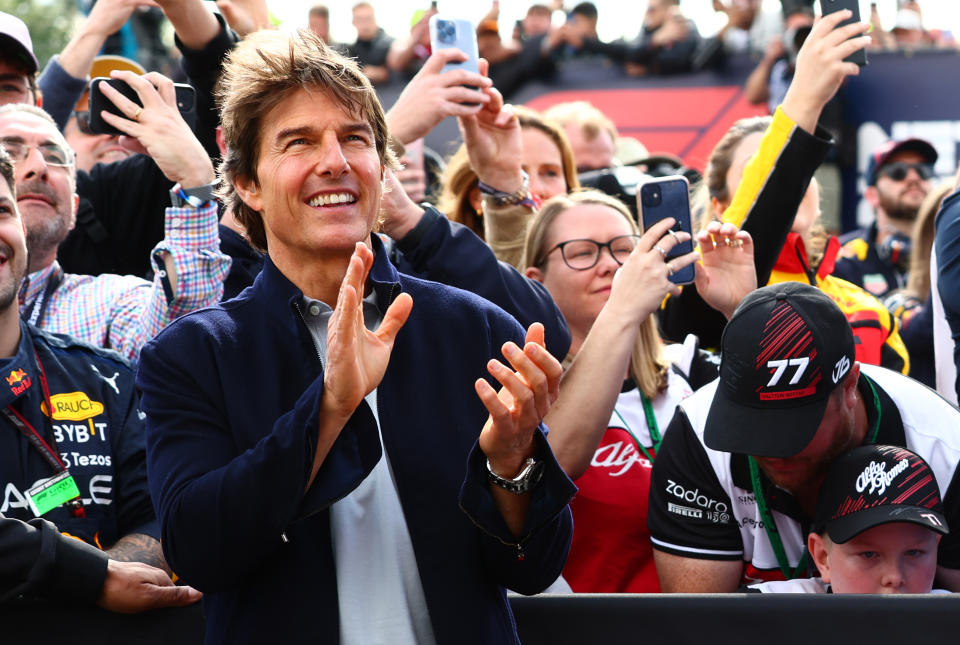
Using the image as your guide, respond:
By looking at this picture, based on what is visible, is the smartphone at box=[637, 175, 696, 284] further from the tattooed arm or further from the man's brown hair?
the tattooed arm

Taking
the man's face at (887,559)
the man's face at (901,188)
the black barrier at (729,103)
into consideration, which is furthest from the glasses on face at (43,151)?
the man's face at (901,188)

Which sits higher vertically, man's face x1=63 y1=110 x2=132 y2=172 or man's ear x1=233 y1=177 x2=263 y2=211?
man's ear x1=233 y1=177 x2=263 y2=211

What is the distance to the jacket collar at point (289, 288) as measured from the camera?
2.01 m

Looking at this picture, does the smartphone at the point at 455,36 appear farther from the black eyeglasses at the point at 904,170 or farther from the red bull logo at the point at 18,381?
the black eyeglasses at the point at 904,170

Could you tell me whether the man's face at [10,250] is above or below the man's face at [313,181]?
below

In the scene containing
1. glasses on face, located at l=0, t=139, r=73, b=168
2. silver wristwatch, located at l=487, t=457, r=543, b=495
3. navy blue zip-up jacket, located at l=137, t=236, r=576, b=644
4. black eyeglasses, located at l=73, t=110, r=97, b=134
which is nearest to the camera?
navy blue zip-up jacket, located at l=137, t=236, r=576, b=644

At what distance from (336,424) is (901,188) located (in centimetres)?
546

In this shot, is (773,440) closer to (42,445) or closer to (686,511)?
(686,511)

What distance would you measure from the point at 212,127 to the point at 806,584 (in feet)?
7.84

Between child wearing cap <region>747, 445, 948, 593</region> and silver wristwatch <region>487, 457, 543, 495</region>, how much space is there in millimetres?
911

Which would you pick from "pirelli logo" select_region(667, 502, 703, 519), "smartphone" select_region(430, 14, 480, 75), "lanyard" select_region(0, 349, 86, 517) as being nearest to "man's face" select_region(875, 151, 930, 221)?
"smartphone" select_region(430, 14, 480, 75)

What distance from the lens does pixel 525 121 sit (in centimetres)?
429

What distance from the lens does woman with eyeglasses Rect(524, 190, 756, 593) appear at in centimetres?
289

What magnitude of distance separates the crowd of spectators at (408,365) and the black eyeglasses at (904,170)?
2.34m
